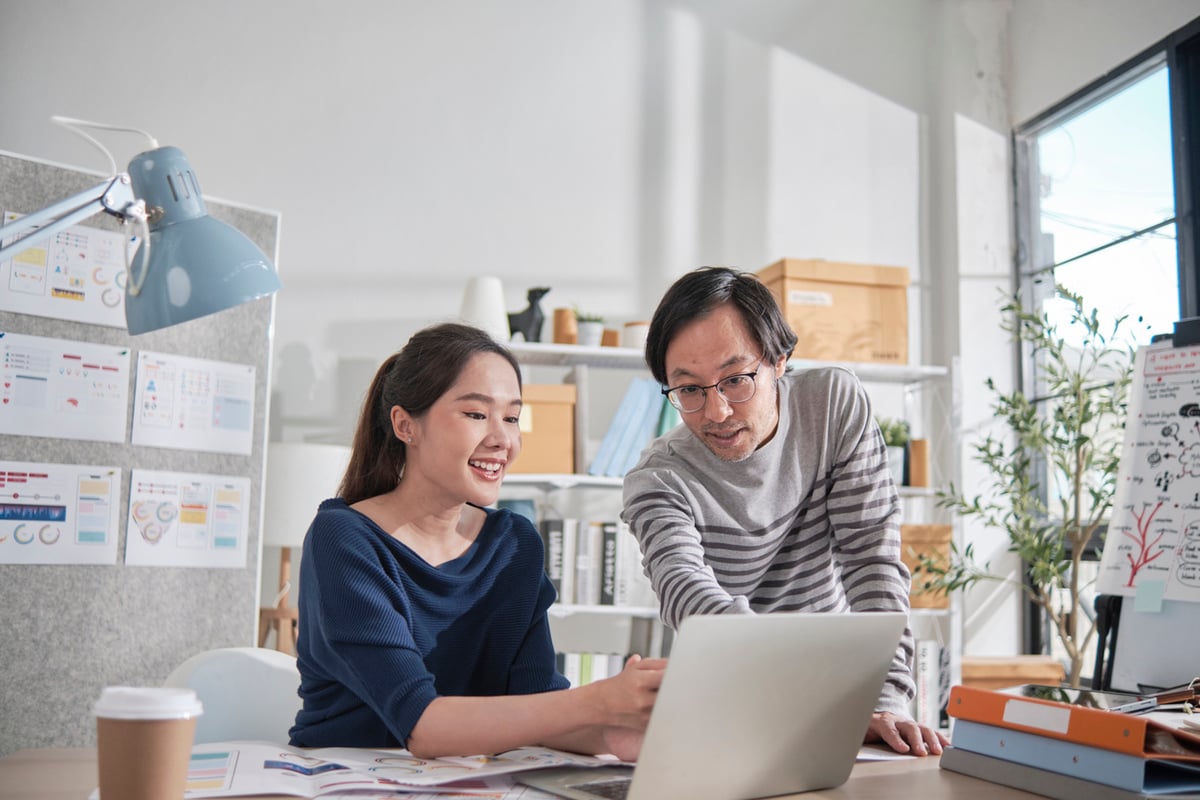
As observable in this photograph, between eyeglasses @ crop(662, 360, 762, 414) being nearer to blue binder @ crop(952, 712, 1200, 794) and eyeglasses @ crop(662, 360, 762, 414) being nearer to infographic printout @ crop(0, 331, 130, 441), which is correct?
blue binder @ crop(952, 712, 1200, 794)

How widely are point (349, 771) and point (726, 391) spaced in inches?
27.1

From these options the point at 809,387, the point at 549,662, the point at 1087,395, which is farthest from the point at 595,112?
the point at 549,662

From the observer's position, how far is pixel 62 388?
2.41 m

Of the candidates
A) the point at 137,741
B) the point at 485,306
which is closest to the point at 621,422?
the point at 485,306

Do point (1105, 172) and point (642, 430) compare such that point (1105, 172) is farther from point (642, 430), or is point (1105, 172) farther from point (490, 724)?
point (490, 724)

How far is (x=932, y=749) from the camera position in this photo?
1.15 m

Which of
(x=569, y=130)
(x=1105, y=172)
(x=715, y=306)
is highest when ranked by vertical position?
(x=569, y=130)

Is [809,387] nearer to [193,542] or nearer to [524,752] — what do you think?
[524,752]

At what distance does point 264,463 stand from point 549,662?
5.20ft

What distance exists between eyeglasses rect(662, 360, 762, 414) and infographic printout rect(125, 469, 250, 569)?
1.62 metres

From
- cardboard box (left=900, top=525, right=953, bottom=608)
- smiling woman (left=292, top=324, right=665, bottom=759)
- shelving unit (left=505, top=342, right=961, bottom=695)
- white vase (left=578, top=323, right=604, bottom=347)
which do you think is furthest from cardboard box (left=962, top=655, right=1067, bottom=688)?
smiling woman (left=292, top=324, right=665, bottom=759)

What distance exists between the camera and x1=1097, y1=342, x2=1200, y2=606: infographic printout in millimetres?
1767

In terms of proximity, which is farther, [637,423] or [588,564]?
[637,423]

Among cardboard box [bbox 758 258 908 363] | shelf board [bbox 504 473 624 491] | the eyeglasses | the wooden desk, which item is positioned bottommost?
the wooden desk
